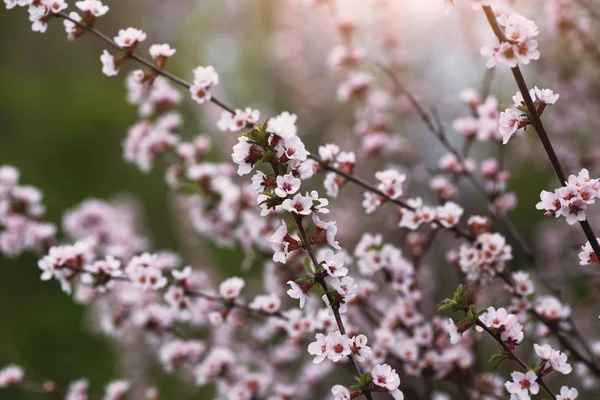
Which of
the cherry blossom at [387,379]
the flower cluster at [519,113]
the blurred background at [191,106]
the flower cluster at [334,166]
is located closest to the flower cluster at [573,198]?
the flower cluster at [519,113]

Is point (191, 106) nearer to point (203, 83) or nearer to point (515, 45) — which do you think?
point (203, 83)

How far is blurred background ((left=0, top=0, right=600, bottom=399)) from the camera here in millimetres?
3762

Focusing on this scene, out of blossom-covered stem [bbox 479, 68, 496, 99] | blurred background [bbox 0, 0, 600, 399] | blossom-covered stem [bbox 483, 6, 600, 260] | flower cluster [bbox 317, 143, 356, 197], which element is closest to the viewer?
blossom-covered stem [bbox 483, 6, 600, 260]

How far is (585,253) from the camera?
1.23 metres

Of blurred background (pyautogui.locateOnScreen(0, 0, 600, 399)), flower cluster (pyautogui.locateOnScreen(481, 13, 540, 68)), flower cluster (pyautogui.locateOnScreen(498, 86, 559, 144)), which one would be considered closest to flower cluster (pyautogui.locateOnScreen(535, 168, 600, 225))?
flower cluster (pyautogui.locateOnScreen(498, 86, 559, 144))

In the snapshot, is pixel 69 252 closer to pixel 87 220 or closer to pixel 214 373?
pixel 214 373

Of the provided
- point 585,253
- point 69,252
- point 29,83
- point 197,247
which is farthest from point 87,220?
point 29,83

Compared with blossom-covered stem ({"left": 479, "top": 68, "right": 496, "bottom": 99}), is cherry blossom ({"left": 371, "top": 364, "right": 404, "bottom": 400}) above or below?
below

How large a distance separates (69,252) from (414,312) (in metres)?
1.07

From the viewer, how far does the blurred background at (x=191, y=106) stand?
12.3 feet

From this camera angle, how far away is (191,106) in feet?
22.1

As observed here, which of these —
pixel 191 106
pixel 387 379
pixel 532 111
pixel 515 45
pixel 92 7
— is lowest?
pixel 387 379

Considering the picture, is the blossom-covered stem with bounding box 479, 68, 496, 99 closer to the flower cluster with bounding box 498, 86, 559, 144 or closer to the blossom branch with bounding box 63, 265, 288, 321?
the flower cluster with bounding box 498, 86, 559, 144

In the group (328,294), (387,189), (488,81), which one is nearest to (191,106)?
(488,81)
